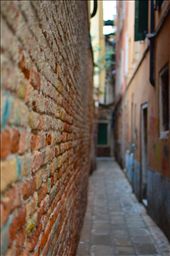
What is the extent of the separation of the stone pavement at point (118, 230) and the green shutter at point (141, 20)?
12.1 ft

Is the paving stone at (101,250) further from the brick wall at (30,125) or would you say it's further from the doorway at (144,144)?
the doorway at (144,144)

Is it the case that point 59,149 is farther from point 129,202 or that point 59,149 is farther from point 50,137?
point 129,202

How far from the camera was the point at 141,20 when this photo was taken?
9.10m

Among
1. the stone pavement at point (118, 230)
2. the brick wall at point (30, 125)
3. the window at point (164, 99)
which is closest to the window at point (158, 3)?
the window at point (164, 99)

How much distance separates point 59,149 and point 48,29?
104 cm

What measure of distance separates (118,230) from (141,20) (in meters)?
4.69

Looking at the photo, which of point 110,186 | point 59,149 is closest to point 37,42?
point 59,149

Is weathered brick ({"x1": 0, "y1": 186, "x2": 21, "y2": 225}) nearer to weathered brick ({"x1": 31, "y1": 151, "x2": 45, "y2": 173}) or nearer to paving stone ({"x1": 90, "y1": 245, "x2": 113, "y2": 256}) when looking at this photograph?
weathered brick ({"x1": 31, "y1": 151, "x2": 45, "y2": 173})

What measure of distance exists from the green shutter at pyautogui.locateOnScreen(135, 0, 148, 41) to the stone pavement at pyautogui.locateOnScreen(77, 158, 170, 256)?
3680 millimetres

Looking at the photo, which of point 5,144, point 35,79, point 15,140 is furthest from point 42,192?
point 5,144

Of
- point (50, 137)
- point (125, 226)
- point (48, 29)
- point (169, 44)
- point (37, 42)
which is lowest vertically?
point (125, 226)

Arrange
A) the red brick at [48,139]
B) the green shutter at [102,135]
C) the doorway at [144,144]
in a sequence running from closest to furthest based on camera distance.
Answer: the red brick at [48,139]
the doorway at [144,144]
the green shutter at [102,135]

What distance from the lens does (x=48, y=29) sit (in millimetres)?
2391

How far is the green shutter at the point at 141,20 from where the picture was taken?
903cm
